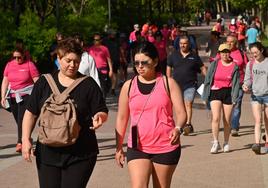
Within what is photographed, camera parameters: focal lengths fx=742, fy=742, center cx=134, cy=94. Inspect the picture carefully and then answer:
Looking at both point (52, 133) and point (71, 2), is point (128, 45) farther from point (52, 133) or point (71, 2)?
point (52, 133)

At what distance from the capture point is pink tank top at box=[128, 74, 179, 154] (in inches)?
223

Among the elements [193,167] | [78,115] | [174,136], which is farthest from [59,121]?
[193,167]

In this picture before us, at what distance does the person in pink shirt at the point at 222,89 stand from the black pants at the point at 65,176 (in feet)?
17.7

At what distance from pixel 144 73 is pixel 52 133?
96cm

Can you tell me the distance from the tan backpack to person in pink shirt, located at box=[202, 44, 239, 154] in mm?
5478

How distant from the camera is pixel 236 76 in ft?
34.9

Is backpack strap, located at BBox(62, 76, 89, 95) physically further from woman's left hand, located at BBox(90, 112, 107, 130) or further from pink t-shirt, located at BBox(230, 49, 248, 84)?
pink t-shirt, located at BBox(230, 49, 248, 84)

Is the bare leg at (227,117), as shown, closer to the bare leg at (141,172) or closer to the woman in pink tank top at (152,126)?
the woman in pink tank top at (152,126)

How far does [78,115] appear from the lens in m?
5.29

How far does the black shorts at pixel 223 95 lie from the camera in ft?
34.7

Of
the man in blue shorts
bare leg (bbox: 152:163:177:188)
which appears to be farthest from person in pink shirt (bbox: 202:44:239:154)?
bare leg (bbox: 152:163:177:188)

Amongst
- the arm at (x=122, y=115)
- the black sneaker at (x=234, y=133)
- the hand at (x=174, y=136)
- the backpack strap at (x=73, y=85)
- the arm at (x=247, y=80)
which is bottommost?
the black sneaker at (x=234, y=133)

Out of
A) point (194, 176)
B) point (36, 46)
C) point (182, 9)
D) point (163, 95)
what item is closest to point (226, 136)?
point (194, 176)

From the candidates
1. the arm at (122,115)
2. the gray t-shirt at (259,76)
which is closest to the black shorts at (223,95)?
the gray t-shirt at (259,76)
